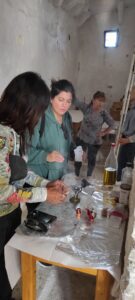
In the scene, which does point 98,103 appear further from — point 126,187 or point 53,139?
point 126,187

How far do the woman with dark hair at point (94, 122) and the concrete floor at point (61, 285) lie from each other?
4.13 ft

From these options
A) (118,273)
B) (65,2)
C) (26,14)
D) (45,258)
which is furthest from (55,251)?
(65,2)

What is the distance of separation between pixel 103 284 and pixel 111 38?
478 centimetres

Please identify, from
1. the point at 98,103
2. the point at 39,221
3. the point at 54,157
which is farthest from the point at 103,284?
the point at 98,103

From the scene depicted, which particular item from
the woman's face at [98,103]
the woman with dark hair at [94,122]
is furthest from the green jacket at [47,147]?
the woman's face at [98,103]

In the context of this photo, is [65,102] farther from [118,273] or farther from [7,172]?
[118,273]

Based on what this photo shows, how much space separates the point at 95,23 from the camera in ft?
15.4

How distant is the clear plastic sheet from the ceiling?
3.75 m

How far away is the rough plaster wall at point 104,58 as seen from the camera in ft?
14.9

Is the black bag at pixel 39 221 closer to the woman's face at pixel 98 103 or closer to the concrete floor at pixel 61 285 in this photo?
the concrete floor at pixel 61 285

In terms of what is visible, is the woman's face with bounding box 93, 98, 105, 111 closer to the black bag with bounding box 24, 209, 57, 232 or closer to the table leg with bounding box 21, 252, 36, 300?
the black bag with bounding box 24, 209, 57, 232

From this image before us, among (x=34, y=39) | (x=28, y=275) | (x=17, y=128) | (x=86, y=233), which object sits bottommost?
(x=28, y=275)

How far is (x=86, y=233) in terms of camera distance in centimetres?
94

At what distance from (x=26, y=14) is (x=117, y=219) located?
2759mm
